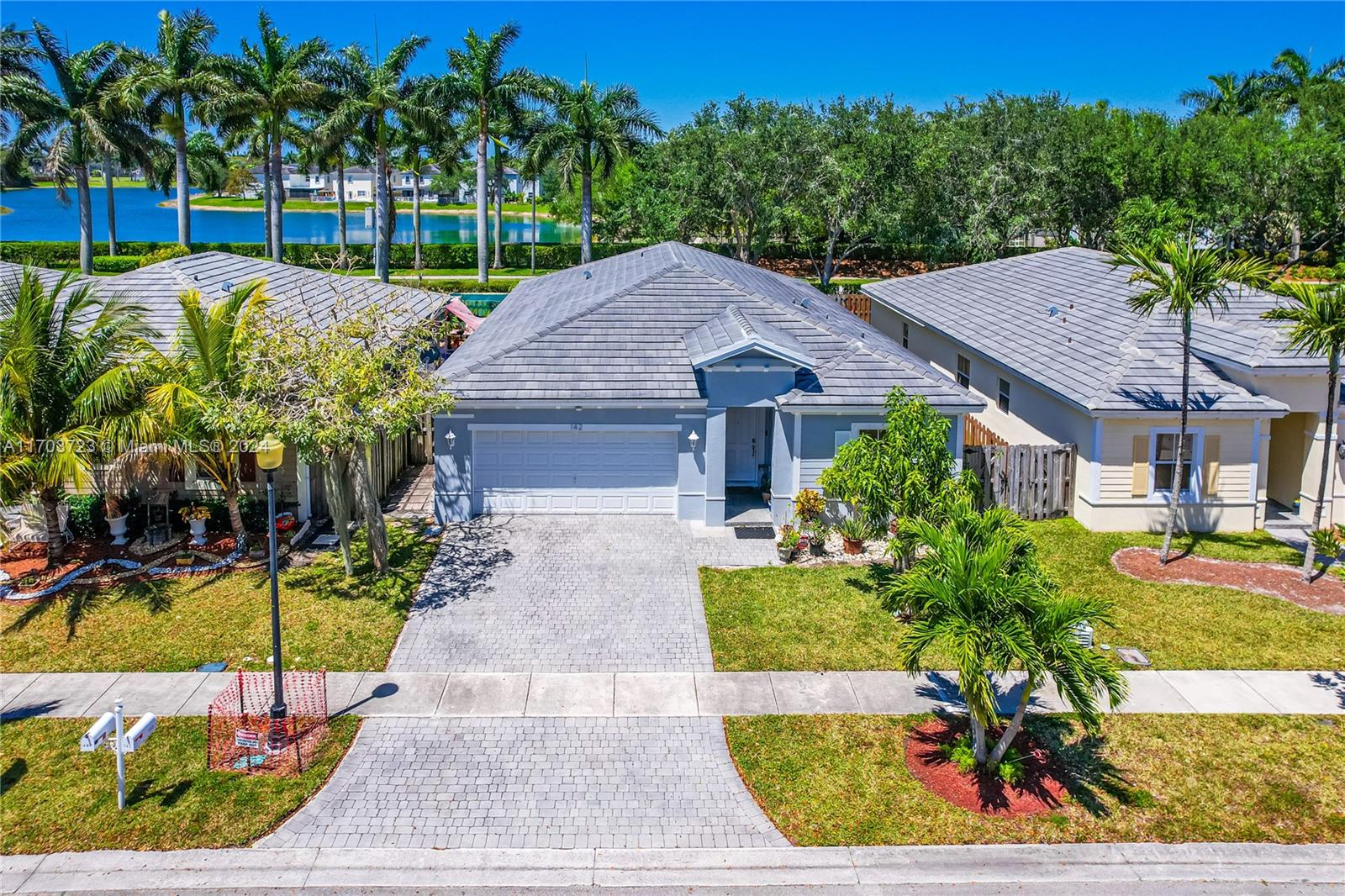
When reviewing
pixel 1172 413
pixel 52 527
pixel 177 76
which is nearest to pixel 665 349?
pixel 1172 413

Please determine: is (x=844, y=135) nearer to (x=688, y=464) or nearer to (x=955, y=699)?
(x=688, y=464)

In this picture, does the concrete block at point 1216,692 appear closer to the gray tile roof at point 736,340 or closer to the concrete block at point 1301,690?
the concrete block at point 1301,690

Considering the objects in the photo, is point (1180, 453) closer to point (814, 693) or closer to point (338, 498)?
point (814, 693)

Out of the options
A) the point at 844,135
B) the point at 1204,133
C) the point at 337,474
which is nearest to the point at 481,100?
the point at 844,135

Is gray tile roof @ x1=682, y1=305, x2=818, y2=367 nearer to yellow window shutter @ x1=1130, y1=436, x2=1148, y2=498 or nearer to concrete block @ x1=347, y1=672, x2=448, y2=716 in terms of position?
yellow window shutter @ x1=1130, y1=436, x2=1148, y2=498

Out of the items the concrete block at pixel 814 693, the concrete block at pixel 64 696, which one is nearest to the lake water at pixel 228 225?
the concrete block at pixel 64 696

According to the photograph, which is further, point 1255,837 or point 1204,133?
point 1204,133

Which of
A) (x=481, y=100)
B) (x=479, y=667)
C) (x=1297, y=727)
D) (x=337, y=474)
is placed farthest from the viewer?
(x=481, y=100)

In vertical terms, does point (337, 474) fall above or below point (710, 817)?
above
